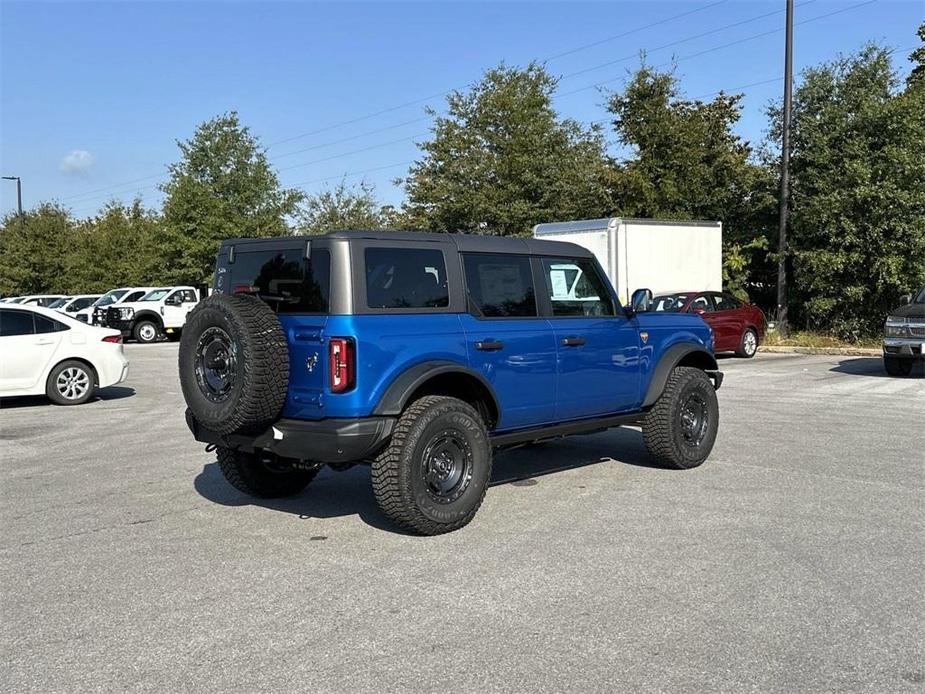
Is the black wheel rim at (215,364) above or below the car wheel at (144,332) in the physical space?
above

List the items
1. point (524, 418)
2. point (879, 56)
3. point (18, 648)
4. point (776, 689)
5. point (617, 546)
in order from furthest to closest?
point (879, 56) < point (524, 418) < point (617, 546) < point (18, 648) < point (776, 689)

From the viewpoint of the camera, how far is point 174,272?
36906 mm

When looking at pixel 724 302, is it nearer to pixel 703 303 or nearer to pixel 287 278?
pixel 703 303

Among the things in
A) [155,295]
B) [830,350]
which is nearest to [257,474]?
[830,350]

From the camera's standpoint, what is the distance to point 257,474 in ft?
21.8

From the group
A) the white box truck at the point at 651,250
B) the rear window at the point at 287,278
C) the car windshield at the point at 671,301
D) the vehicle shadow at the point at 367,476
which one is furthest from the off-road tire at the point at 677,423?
the car windshield at the point at 671,301

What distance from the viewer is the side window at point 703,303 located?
1842cm

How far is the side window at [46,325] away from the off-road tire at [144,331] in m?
16.8

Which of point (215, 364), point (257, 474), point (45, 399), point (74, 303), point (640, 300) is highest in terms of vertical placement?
point (74, 303)

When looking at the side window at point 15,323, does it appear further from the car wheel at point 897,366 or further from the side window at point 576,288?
the car wheel at point 897,366

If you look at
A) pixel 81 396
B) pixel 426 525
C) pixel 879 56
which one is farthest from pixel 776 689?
pixel 879 56

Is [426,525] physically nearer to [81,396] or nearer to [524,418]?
[524,418]

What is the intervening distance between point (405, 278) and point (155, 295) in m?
25.8

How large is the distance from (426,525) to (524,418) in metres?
1.22
